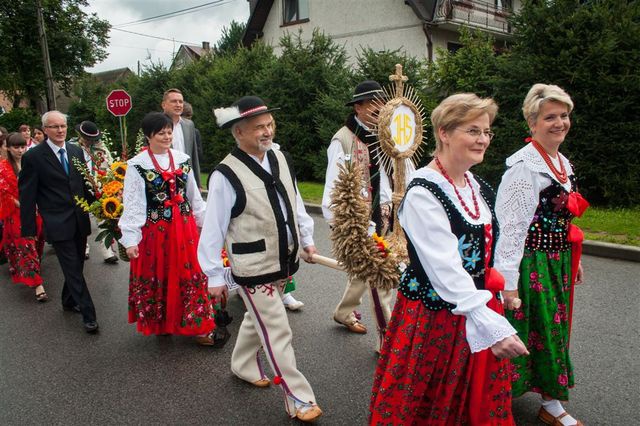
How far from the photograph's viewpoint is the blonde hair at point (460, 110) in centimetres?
243

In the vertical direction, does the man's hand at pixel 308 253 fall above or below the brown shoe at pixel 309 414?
above

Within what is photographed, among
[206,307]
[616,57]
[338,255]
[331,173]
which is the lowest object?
[206,307]

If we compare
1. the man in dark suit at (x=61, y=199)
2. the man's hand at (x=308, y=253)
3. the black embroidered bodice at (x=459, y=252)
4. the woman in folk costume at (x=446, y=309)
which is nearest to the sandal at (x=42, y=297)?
the man in dark suit at (x=61, y=199)

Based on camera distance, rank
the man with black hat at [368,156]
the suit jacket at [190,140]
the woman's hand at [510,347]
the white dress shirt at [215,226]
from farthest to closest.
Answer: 1. the suit jacket at [190,140]
2. the man with black hat at [368,156]
3. the white dress shirt at [215,226]
4. the woman's hand at [510,347]

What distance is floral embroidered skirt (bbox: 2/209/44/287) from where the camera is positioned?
6.88 meters

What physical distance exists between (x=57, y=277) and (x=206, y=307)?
3868 mm

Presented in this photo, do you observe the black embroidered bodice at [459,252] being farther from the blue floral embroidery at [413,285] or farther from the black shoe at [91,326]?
the black shoe at [91,326]

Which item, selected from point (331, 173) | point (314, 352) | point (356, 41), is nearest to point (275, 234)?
point (331, 173)

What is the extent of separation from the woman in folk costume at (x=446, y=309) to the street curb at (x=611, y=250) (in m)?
5.52

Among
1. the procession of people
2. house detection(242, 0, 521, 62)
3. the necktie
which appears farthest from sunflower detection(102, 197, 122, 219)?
house detection(242, 0, 521, 62)

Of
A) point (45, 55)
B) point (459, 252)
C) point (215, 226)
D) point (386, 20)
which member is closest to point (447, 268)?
point (459, 252)

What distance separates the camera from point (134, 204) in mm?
4723

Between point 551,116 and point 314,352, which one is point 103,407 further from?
point 551,116

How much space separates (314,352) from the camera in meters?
4.62
